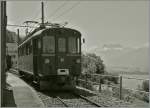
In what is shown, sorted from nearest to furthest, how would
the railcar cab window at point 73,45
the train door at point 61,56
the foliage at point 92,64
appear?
the train door at point 61,56 → the railcar cab window at point 73,45 → the foliage at point 92,64

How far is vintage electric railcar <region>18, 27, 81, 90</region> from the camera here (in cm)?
1722

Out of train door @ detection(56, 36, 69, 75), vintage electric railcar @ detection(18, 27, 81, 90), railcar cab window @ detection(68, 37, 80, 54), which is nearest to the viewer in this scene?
vintage electric railcar @ detection(18, 27, 81, 90)

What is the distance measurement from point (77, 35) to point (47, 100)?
453 centimetres

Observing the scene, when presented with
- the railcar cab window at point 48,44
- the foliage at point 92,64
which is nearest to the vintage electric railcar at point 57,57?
the railcar cab window at point 48,44

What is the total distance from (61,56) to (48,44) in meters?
0.85

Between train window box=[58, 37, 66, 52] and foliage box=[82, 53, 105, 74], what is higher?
train window box=[58, 37, 66, 52]

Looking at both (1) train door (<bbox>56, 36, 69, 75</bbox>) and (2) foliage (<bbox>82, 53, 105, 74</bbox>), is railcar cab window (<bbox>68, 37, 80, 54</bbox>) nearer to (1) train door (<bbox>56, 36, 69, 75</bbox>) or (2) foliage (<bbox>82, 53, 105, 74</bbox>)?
(1) train door (<bbox>56, 36, 69, 75</bbox>)

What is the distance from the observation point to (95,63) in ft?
113

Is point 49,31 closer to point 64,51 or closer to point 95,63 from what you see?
point 64,51

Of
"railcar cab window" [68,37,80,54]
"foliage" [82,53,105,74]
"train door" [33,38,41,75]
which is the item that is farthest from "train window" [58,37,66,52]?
"foliage" [82,53,105,74]

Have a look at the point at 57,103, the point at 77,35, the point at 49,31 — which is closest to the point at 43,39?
the point at 49,31

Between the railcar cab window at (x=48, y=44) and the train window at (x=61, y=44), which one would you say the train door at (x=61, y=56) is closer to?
the train window at (x=61, y=44)

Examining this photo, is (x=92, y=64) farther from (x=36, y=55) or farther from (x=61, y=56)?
(x=61, y=56)

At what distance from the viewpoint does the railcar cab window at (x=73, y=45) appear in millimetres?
17750
